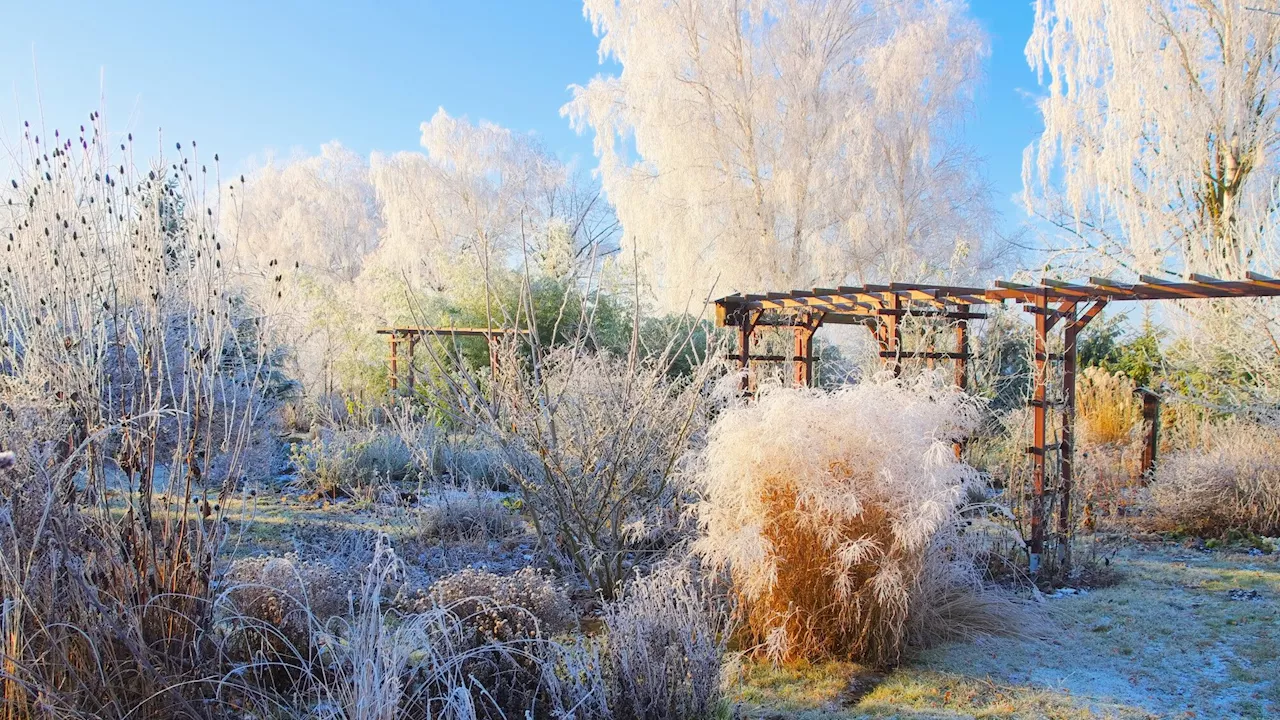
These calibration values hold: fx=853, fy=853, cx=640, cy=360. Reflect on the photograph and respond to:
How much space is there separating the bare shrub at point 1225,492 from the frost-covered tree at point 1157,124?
3199 mm

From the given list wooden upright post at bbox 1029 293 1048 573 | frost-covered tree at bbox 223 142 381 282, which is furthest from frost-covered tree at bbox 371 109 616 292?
wooden upright post at bbox 1029 293 1048 573

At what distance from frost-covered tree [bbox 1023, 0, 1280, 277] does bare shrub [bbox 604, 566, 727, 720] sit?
8.47 m

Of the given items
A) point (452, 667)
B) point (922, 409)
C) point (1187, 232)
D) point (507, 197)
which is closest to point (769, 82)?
point (1187, 232)

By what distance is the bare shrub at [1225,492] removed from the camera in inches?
254

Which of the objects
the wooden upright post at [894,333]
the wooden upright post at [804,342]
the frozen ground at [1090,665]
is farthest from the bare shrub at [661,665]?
the wooden upright post at [804,342]

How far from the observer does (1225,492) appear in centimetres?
652

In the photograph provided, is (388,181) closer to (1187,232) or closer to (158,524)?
Answer: (1187,232)

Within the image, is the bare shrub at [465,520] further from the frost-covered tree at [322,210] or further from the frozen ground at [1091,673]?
the frost-covered tree at [322,210]

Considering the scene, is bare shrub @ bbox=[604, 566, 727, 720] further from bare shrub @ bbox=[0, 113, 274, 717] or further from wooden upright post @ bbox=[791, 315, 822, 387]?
wooden upright post @ bbox=[791, 315, 822, 387]

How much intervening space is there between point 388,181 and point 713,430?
20.3 m

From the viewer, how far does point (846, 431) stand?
3691mm

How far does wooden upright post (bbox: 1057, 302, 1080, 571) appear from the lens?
5.34m

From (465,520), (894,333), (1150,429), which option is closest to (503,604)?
(465,520)

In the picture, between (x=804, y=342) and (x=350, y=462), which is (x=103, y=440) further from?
(x=804, y=342)
